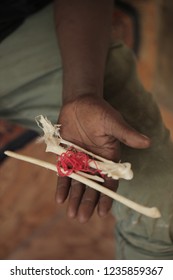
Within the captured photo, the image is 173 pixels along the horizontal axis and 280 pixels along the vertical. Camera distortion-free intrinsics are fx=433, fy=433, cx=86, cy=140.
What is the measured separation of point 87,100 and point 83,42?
175 mm

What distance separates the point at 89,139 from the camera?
78cm

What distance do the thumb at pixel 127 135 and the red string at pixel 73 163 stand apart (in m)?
0.08

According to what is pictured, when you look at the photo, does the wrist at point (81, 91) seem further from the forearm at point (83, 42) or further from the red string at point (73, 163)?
the red string at point (73, 163)

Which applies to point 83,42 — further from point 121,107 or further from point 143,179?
point 143,179

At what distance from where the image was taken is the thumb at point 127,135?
65 centimetres

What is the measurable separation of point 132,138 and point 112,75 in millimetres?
316

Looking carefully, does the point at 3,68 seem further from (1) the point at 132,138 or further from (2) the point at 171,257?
(2) the point at 171,257

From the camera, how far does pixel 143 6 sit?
1.33 metres

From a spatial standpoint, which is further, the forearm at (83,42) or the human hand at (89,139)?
the forearm at (83,42)

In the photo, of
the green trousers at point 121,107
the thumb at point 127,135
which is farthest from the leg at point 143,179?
the thumb at point 127,135

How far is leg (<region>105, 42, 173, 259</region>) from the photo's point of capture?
812 mm

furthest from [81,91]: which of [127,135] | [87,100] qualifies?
[127,135]

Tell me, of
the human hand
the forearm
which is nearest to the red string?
the human hand

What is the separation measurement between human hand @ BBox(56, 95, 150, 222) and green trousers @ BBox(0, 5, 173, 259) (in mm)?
80
